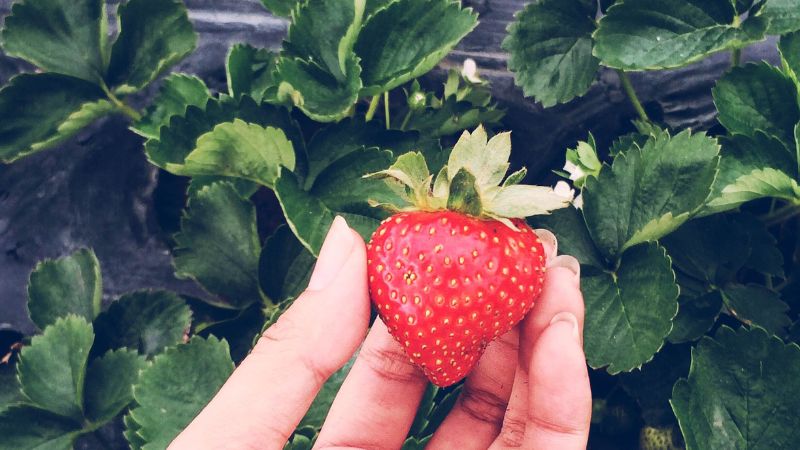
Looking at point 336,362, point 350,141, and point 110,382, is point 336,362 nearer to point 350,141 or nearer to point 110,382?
point 350,141

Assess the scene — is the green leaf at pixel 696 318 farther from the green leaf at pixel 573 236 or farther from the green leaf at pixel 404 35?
the green leaf at pixel 404 35

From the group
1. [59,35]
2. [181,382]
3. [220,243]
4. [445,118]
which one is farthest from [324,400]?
[59,35]

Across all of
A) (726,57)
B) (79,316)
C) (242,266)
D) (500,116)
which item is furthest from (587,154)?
(79,316)

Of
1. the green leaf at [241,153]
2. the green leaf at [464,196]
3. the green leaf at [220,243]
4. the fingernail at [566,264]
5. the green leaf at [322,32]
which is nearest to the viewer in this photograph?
the green leaf at [464,196]

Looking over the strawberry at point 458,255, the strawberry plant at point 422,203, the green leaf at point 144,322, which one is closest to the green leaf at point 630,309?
the strawberry plant at point 422,203

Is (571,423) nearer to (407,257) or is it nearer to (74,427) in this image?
(407,257)

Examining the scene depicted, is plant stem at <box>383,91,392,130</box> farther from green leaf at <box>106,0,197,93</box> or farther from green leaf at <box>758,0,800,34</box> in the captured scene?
green leaf at <box>758,0,800,34</box>
